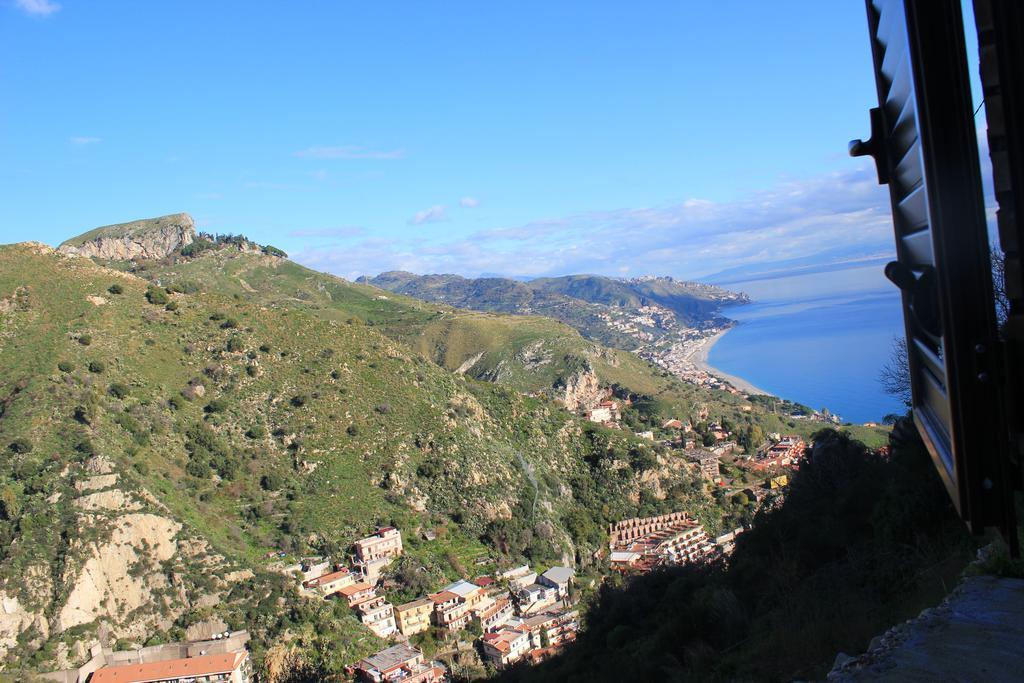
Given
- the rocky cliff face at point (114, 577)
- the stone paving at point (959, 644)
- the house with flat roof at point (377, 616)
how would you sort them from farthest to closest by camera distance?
the house with flat roof at point (377, 616)
the rocky cliff face at point (114, 577)
the stone paving at point (959, 644)

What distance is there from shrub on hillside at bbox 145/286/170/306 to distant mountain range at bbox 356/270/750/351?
2696 inches

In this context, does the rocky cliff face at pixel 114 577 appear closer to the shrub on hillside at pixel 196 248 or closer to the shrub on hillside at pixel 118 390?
the shrub on hillside at pixel 118 390

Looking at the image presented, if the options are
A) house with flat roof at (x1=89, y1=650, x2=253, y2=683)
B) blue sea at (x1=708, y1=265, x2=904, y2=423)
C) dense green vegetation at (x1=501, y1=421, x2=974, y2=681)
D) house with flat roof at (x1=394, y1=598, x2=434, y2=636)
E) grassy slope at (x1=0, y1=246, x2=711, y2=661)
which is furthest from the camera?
blue sea at (x1=708, y1=265, x2=904, y2=423)

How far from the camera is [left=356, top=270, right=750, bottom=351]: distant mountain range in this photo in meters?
109

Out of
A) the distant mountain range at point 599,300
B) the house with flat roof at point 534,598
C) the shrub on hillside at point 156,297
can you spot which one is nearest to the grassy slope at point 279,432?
the shrub on hillside at point 156,297

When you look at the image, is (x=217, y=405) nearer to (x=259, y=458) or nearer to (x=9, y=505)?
(x=259, y=458)

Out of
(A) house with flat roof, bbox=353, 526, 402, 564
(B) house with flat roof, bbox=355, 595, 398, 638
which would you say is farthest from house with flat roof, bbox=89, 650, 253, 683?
(A) house with flat roof, bbox=353, 526, 402, 564

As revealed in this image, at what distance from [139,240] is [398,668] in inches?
2697

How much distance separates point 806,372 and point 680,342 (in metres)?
42.5

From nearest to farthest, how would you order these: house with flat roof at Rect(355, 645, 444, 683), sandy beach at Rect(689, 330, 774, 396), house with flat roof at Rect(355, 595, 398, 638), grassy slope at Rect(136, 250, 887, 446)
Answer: house with flat roof at Rect(355, 645, 444, 683), house with flat roof at Rect(355, 595, 398, 638), grassy slope at Rect(136, 250, 887, 446), sandy beach at Rect(689, 330, 774, 396)

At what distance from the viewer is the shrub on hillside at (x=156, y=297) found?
3047 cm

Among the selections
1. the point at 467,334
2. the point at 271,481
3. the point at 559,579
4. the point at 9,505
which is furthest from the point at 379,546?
the point at 467,334

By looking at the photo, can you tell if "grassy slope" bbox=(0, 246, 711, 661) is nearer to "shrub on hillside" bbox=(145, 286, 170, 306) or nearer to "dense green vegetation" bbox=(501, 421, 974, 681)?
"shrub on hillside" bbox=(145, 286, 170, 306)

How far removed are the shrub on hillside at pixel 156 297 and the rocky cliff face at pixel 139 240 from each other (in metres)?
40.6
